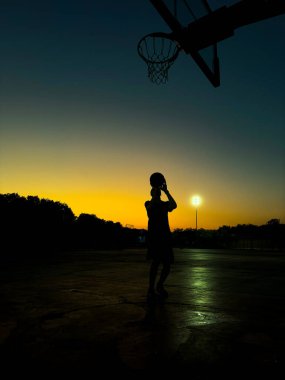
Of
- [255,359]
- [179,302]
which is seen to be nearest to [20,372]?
[255,359]

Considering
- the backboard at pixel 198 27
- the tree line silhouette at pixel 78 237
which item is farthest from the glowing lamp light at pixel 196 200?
the backboard at pixel 198 27

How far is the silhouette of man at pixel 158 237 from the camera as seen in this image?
498cm

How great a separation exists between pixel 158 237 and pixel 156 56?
17.1 feet

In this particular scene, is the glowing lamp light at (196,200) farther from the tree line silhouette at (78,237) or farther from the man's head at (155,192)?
the man's head at (155,192)

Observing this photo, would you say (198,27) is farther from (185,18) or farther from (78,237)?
(78,237)

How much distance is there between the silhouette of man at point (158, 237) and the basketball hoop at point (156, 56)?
412 centimetres

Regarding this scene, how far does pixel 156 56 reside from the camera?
8414 mm

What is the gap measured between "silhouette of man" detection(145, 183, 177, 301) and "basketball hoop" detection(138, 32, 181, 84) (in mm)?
4117

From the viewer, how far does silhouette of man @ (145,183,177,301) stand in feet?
16.3

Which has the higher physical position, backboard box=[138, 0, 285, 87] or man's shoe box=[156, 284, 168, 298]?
backboard box=[138, 0, 285, 87]

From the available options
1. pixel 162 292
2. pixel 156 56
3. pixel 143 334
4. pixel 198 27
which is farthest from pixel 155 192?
pixel 156 56

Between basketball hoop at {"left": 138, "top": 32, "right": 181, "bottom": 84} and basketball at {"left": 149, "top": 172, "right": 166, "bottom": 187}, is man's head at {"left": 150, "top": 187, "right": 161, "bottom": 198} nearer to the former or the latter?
basketball at {"left": 149, "top": 172, "right": 166, "bottom": 187}

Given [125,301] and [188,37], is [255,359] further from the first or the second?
[188,37]

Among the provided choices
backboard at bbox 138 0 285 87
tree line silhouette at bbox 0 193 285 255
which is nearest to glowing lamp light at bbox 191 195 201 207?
tree line silhouette at bbox 0 193 285 255
